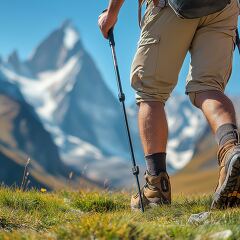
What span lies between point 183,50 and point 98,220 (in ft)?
9.73

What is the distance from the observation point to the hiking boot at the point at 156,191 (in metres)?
7.03

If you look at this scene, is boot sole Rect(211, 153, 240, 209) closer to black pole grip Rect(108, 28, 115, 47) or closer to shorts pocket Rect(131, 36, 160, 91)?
shorts pocket Rect(131, 36, 160, 91)

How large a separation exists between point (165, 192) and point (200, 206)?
0.60 metres

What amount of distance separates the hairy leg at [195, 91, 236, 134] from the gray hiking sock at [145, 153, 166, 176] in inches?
34.9

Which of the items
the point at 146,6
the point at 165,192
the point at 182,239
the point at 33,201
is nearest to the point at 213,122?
the point at 165,192

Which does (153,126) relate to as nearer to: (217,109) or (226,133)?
(217,109)

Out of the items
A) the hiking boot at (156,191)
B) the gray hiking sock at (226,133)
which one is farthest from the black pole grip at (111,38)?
the gray hiking sock at (226,133)

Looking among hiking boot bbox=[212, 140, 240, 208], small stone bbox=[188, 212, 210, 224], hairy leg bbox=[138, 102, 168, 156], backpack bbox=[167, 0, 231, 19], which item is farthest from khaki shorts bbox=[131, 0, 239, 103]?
small stone bbox=[188, 212, 210, 224]

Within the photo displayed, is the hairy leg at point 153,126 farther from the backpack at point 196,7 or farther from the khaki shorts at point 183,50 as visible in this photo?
the backpack at point 196,7

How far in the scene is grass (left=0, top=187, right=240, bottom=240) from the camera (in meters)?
4.22

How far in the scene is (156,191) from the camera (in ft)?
23.2

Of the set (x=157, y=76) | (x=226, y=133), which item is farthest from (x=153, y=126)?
(x=226, y=133)

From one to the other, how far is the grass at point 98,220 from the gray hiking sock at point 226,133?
2.84ft

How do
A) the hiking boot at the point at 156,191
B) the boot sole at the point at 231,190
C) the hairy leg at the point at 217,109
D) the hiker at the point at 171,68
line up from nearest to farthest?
the boot sole at the point at 231,190 < the hairy leg at the point at 217,109 < the hiker at the point at 171,68 < the hiking boot at the point at 156,191
